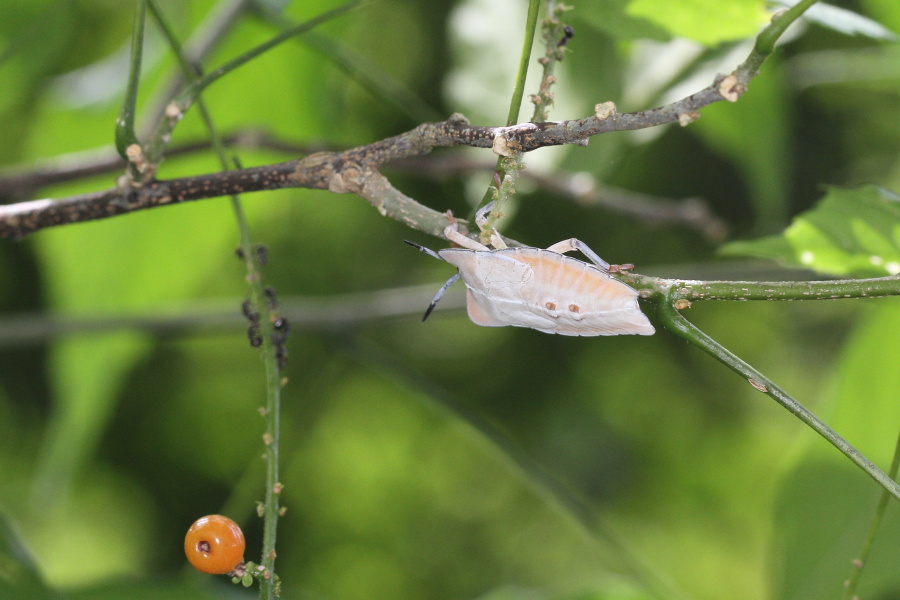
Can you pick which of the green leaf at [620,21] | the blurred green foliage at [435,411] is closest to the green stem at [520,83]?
the green leaf at [620,21]

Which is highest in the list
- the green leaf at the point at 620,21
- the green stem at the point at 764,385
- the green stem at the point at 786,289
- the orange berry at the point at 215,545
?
the green leaf at the point at 620,21

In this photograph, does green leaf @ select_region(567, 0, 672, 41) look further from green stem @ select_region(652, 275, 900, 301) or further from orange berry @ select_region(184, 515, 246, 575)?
orange berry @ select_region(184, 515, 246, 575)

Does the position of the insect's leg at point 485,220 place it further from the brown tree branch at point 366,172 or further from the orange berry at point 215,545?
the orange berry at point 215,545

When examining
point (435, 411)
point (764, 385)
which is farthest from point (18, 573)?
point (435, 411)

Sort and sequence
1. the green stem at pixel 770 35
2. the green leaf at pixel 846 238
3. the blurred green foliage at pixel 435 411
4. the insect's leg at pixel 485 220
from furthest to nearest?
the blurred green foliage at pixel 435 411 → the green leaf at pixel 846 238 → the insect's leg at pixel 485 220 → the green stem at pixel 770 35

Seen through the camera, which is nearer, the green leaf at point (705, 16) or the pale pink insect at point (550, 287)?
the pale pink insect at point (550, 287)

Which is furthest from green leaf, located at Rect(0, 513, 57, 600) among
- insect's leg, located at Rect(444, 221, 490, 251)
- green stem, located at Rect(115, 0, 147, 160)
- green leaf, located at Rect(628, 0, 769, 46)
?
green leaf, located at Rect(628, 0, 769, 46)
